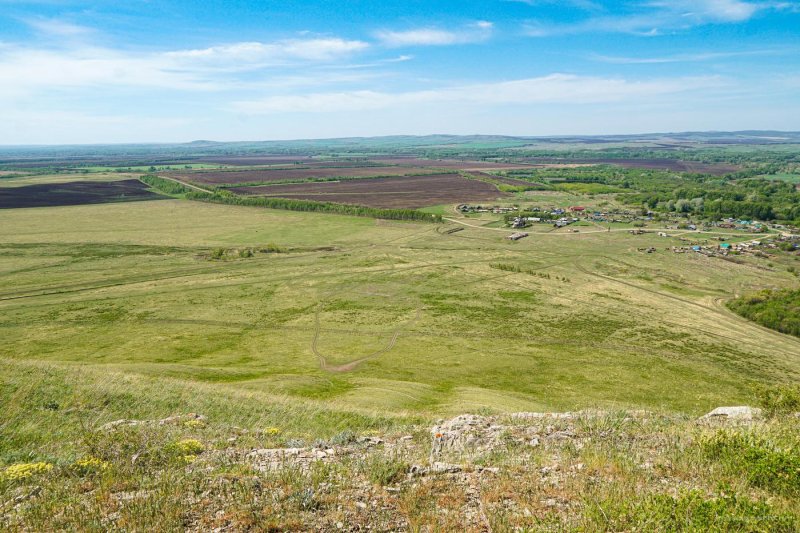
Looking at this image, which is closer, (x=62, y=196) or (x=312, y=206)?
(x=312, y=206)

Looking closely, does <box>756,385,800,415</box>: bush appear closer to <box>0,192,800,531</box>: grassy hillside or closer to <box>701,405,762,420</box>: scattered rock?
<box>701,405,762,420</box>: scattered rock

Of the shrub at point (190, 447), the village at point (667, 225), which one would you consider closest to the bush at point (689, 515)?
the shrub at point (190, 447)

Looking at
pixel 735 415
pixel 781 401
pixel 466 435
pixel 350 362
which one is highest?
pixel 466 435

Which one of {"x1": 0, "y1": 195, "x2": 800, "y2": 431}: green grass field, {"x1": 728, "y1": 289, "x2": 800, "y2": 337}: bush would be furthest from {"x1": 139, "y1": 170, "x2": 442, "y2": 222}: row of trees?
{"x1": 728, "y1": 289, "x2": 800, "y2": 337}: bush

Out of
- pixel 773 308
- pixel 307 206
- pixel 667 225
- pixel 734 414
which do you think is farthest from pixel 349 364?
Answer: pixel 667 225

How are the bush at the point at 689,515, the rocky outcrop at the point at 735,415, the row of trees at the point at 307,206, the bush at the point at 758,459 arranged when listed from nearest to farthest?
the bush at the point at 689,515, the bush at the point at 758,459, the rocky outcrop at the point at 735,415, the row of trees at the point at 307,206

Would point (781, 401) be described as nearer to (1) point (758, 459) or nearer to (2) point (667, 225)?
(1) point (758, 459)

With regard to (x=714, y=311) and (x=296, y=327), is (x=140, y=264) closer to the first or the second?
(x=296, y=327)

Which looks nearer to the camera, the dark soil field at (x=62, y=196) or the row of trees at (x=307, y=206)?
the row of trees at (x=307, y=206)

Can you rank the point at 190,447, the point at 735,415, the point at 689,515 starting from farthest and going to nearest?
the point at 735,415, the point at 190,447, the point at 689,515

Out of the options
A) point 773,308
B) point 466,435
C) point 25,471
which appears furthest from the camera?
point 773,308

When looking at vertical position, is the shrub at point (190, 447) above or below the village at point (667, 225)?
above

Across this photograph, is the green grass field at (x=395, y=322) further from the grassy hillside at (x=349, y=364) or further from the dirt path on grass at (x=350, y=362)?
the grassy hillside at (x=349, y=364)
